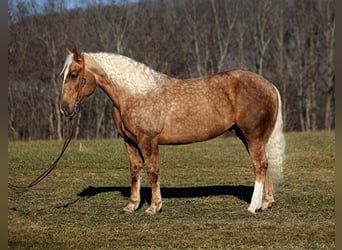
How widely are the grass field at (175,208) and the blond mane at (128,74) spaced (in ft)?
5.78

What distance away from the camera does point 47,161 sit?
14297 millimetres

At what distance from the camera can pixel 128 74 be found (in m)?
7.44

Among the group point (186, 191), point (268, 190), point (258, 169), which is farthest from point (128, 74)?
point (186, 191)

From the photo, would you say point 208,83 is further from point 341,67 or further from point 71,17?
point 71,17

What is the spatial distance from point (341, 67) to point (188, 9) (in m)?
35.2

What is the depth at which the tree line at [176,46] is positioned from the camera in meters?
33.5

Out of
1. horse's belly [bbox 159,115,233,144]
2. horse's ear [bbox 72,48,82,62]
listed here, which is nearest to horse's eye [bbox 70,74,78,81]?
horse's ear [bbox 72,48,82,62]

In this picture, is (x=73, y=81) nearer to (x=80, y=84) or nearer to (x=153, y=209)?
(x=80, y=84)

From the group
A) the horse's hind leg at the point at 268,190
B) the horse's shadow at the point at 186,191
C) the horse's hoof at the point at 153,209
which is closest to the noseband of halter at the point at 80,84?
the horse's hoof at the point at 153,209

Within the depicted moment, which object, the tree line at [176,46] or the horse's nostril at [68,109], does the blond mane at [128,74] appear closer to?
the horse's nostril at [68,109]

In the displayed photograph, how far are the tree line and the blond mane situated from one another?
25.5m

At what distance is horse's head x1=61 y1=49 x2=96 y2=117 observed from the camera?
7219 millimetres

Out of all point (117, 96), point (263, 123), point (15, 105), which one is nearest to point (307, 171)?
point (263, 123)

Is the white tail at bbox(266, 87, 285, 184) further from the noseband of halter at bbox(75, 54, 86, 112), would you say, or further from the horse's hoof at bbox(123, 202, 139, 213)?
the noseband of halter at bbox(75, 54, 86, 112)
